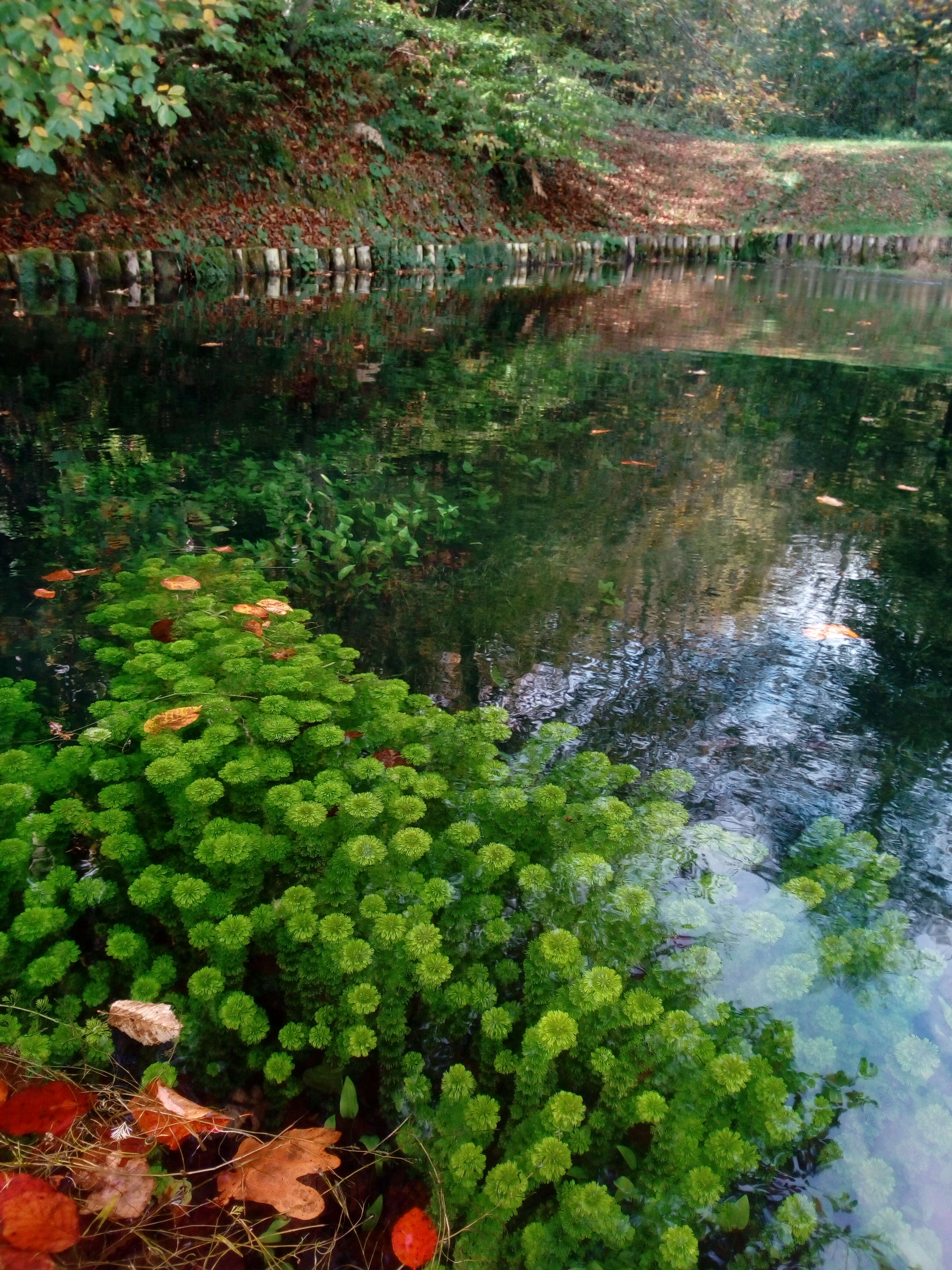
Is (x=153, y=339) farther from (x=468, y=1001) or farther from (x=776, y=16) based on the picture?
(x=776, y=16)

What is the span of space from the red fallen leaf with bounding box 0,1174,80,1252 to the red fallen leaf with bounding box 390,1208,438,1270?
0.49m

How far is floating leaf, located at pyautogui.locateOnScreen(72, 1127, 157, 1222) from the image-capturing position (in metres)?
1.38

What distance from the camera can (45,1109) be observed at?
150 cm

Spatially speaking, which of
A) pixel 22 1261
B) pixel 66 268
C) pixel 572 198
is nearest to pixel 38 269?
pixel 66 268

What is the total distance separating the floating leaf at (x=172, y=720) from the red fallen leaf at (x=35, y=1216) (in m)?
0.93

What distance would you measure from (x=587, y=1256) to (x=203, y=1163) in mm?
679

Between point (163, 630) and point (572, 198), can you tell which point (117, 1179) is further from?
point (572, 198)

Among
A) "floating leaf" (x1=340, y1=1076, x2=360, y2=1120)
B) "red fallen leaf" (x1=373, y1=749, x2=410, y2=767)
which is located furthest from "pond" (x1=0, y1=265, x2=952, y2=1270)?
"floating leaf" (x1=340, y1=1076, x2=360, y2=1120)

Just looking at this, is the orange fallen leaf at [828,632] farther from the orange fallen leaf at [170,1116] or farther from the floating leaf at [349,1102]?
the orange fallen leaf at [170,1116]

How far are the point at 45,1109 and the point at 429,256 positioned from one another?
13701 millimetres

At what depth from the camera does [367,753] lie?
221 centimetres

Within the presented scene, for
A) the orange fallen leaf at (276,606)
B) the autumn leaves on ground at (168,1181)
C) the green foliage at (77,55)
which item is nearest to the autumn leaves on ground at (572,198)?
the green foliage at (77,55)

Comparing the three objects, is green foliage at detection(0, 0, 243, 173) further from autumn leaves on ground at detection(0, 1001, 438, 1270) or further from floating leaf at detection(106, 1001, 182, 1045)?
autumn leaves on ground at detection(0, 1001, 438, 1270)

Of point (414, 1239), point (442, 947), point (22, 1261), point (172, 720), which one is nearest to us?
point (22, 1261)
